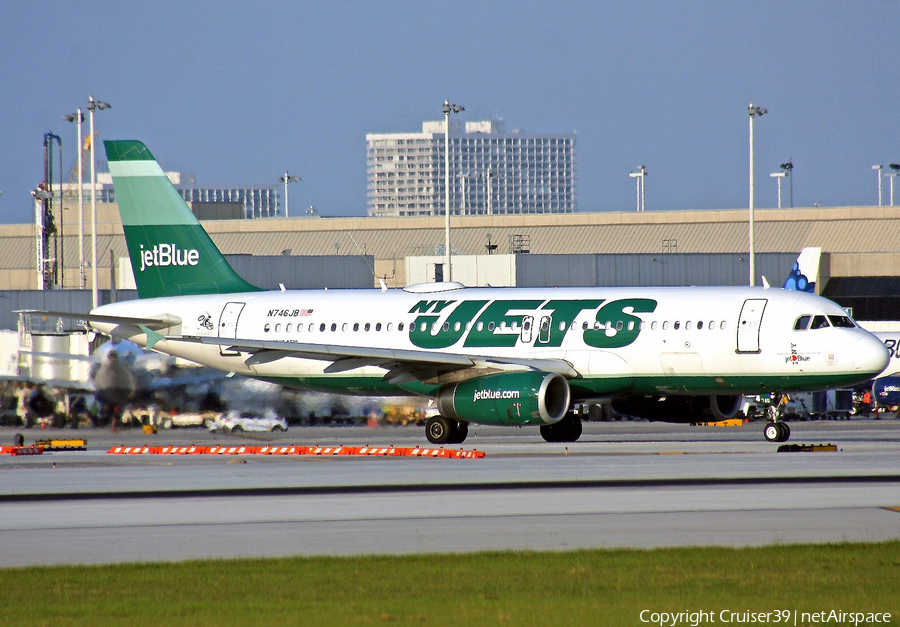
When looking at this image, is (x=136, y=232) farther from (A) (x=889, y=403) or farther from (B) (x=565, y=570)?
(A) (x=889, y=403)

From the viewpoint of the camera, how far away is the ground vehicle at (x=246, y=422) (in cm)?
4191

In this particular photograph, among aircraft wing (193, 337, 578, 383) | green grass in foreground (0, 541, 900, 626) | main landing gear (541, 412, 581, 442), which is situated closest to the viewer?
green grass in foreground (0, 541, 900, 626)

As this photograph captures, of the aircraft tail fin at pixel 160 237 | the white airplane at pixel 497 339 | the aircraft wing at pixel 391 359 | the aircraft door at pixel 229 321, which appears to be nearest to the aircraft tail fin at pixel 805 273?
the white airplane at pixel 497 339

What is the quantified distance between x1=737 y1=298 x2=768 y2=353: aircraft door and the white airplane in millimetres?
39

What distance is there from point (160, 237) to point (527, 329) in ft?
47.6

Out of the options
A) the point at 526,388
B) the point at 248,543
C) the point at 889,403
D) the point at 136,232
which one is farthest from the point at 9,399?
the point at 889,403

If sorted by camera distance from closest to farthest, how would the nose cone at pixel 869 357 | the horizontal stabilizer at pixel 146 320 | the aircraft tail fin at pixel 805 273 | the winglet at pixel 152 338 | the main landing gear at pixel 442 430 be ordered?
the nose cone at pixel 869 357, the main landing gear at pixel 442 430, the horizontal stabilizer at pixel 146 320, the winglet at pixel 152 338, the aircraft tail fin at pixel 805 273

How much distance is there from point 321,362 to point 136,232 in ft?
30.3

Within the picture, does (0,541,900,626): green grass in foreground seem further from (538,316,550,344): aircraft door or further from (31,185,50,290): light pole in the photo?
(31,185,50,290): light pole

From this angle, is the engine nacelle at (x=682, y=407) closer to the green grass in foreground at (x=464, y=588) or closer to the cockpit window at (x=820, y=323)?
the cockpit window at (x=820, y=323)

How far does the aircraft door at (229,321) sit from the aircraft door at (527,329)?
10025 millimetres

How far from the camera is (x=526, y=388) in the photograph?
33344mm

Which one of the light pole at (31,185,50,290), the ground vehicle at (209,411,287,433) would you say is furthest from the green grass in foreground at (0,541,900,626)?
the light pole at (31,185,50,290)

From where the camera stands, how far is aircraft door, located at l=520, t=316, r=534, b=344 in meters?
36.4
